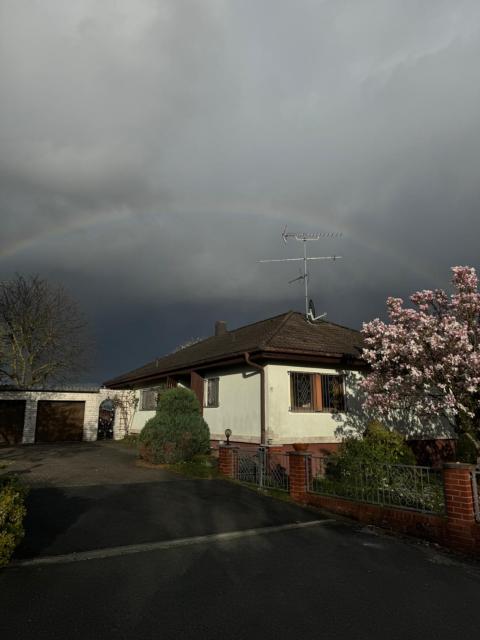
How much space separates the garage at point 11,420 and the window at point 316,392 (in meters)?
15.2

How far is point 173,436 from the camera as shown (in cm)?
1304

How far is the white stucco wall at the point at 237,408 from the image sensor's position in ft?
44.7

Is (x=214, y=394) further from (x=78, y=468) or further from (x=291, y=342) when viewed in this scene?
(x=78, y=468)

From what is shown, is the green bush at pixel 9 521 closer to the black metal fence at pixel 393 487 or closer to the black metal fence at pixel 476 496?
the black metal fence at pixel 393 487

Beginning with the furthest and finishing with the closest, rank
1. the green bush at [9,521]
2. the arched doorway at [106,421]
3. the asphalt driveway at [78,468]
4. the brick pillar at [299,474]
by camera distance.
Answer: the arched doorway at [106,421] → the asphalt driveway at [78,468] → the brick pillar at [299,474] → the green bush at [9,521]

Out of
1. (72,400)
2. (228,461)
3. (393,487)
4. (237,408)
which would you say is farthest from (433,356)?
(72,400)

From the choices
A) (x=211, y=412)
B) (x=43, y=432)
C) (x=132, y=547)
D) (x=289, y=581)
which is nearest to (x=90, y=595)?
(x=132, y=547)

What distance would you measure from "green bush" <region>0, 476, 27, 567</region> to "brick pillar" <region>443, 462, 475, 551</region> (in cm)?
601

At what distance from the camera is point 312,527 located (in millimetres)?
7578

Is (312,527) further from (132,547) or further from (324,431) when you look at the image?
(324,431)

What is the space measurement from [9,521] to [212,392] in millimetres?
11347

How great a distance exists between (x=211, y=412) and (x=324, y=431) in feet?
14.2

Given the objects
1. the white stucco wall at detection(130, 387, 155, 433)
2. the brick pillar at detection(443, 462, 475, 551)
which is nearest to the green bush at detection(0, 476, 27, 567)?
the brick pillar at detection(443, 462, 475, 551)

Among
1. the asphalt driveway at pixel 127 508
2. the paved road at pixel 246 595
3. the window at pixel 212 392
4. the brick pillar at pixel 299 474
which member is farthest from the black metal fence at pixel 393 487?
the window at pixel 212 392
